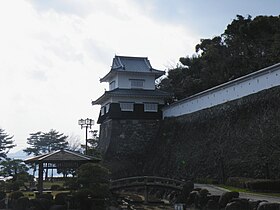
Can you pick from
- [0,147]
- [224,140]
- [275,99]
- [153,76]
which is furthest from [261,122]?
[0,147]

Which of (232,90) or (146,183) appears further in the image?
(232,90)

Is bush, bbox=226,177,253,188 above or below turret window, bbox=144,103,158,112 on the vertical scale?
below

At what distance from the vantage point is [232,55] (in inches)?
1431

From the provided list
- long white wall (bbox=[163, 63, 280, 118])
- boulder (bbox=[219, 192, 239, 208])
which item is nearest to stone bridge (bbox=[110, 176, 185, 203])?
boulder (bbox=[219, 192, 239, 208])

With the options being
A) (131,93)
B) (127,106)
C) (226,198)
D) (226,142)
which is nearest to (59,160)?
(226,198)

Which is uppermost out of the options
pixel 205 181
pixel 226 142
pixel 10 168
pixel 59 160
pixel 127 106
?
pixel 127 106

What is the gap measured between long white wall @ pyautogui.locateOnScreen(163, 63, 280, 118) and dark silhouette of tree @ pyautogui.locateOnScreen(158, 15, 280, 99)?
5.27 metres

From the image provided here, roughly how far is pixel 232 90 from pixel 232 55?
38.2 ft

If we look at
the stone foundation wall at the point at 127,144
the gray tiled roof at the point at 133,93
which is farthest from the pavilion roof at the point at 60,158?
the gray tiled roof at the point at 133,93

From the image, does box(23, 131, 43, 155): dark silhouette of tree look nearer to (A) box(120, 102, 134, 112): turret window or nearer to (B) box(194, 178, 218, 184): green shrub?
(A) box(120, 102, 134, 112): turret window

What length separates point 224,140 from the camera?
24.6 m

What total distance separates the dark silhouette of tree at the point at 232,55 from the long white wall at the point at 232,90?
5.27 m

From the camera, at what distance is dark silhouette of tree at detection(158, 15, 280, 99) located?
112ft

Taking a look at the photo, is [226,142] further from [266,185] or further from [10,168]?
[10,168]
